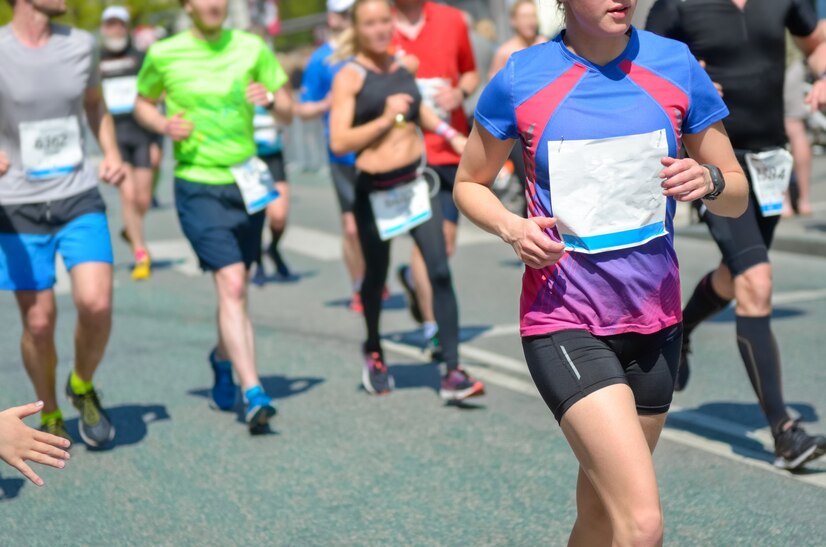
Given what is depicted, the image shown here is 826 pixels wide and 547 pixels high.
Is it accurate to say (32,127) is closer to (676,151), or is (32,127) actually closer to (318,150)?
(676,151)

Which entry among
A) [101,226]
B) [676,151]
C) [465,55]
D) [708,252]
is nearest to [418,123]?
[465,55]

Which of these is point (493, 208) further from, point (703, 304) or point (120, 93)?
point (120, 93)

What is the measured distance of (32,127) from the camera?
610cm

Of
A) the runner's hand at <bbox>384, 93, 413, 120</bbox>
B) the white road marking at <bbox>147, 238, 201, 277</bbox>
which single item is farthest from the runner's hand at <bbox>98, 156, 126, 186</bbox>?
the white road marking at <bbox>147, 238, 201, 277</bbox>

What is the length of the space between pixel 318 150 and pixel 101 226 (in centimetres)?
1665

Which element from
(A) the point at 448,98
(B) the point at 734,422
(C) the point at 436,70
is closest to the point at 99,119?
(A) the point at 448,98

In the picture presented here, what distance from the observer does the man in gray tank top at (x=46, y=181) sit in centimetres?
608

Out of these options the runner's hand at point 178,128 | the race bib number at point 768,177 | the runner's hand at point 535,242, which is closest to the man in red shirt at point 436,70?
the runner's hand at point 178,128

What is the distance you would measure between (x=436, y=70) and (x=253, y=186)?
1692 millimetres

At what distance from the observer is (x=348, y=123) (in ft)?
22.5

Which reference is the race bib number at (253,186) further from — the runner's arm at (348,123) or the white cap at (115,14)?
the white cap at (115,14)

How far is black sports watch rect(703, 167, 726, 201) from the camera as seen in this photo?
3.51 m

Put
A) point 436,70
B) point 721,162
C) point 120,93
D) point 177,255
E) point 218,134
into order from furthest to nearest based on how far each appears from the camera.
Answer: point 177,255 → point 120,93 → point 436,70 → point 218,134 → point 721,162

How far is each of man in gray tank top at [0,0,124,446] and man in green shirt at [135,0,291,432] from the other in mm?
569
